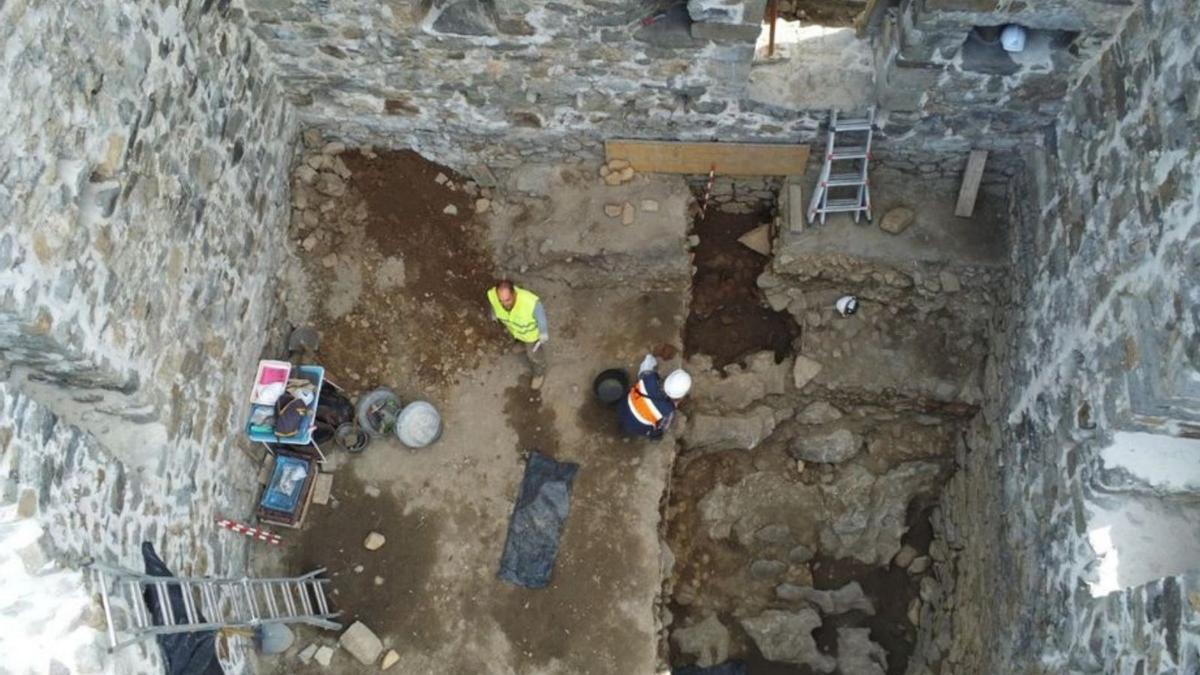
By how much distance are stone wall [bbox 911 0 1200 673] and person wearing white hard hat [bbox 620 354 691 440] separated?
96.1 inches

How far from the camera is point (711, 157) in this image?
809cm

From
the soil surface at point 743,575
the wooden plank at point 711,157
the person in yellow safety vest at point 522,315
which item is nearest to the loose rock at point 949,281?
the wooden plank at point 711,157

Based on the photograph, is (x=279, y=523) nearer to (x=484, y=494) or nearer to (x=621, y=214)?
(x=484, y=494)

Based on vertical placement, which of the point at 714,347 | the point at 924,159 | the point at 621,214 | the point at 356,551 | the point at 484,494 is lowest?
the point at 356,551

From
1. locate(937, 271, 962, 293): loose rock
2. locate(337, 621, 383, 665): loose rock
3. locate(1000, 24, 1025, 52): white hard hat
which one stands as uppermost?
locate(1000, 24, 1025, 52): white hard hat

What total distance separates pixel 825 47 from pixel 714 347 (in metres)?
2.63

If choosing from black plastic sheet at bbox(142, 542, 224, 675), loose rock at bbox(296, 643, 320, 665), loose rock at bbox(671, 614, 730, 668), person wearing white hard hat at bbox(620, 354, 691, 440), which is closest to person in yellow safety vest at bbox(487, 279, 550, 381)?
person wearing white hard hat at bbox(620, 354, 691, 440)

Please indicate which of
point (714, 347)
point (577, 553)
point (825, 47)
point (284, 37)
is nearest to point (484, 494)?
point (577, 553)

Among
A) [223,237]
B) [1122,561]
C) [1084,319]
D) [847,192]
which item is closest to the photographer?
[1122,561]

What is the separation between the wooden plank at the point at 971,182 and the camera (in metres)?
7.71

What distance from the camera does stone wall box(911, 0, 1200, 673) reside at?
17.0 feet

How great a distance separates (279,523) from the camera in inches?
296

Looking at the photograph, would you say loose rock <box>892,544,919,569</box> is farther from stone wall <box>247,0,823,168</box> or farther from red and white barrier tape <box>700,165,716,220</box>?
stone wall <box>247,0,823,168</box>

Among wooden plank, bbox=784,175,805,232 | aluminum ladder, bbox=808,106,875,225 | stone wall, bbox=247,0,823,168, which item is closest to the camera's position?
stone wall, bbox=247,0,823,168
